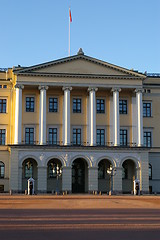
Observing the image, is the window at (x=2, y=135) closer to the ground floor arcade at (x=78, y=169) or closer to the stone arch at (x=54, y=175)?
the ground floor arcade at (x=78, y=169)

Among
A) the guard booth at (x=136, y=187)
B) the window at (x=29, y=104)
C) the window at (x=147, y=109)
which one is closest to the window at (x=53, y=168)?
the window at (x=29, y=104)

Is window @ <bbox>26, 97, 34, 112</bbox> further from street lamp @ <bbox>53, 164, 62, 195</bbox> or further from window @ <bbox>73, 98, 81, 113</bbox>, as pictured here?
street lamp @ <bbox>53, 164, 62, 195</bbox>

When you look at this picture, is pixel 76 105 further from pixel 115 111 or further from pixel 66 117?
pixel 115 111

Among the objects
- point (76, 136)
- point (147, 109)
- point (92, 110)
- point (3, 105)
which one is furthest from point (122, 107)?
point (3, 105)

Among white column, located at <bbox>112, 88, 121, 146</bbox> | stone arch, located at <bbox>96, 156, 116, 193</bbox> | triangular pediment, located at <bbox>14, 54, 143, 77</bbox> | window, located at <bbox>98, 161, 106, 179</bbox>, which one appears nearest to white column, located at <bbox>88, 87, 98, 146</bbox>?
triangular pediment, located at <bbox>14, 54, 143, 77</bbox>

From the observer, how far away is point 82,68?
57.6 metres

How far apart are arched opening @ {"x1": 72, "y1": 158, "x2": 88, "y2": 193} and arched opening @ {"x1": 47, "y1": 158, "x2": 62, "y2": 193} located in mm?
2322

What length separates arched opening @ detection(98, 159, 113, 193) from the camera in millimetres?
58125

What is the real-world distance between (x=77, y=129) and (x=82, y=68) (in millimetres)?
8191

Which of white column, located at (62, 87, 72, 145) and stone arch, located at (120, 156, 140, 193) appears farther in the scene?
stone arch, located at (120, 156, 140, 193)

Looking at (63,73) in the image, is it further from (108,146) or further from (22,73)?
(108,146)

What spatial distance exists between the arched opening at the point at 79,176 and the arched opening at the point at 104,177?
2015 mm

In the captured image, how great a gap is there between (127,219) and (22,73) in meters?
38.1

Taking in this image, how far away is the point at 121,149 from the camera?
5619cm
